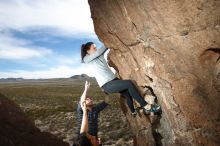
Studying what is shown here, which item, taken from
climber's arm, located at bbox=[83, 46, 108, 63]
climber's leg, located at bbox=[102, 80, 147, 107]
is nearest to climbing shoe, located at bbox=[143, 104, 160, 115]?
climber's leg, located at bbox=[102, 80, 147, 107]

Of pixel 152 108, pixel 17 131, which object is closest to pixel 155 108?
pixel 152 108

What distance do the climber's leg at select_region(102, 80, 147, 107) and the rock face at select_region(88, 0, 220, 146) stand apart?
0.67 metres

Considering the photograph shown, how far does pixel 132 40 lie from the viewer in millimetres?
12391

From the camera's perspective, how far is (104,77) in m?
12.1

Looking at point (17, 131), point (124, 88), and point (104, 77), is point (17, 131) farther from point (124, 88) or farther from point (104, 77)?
point (124, 88)

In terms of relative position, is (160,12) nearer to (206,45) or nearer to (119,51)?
(206,45)

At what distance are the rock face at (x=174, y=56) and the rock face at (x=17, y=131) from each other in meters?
4.97

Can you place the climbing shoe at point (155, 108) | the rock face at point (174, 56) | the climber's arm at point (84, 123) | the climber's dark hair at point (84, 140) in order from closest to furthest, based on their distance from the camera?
the rock face at point (174, 56)
the climber's dark hair at point (84, 140)
the climber's arm at point (84, 123)
the climbing shoe at point (155, 108)

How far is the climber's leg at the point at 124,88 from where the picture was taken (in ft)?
39.3

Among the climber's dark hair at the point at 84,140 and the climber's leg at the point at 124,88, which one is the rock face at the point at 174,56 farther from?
the climber's dark hair at the point at 84,140

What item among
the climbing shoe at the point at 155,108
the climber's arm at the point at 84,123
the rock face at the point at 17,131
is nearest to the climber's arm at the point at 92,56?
the climber's arm at the point at 84,123

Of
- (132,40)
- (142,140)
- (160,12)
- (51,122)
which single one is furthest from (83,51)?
(51,122)

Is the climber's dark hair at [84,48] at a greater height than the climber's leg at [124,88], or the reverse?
the climber's dark hair at [84,48]

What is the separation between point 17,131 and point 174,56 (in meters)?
7.83
